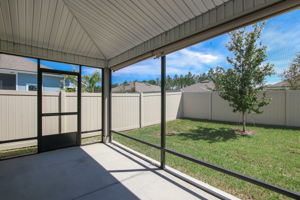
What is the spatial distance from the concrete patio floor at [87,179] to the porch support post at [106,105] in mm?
1117

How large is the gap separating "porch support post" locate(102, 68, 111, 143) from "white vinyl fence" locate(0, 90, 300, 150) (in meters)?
0.48

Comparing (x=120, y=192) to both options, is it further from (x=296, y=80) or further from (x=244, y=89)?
(x=296, y=80)

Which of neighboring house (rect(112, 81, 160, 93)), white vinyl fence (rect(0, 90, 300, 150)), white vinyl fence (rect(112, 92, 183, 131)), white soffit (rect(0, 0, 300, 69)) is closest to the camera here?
white soffit (rect(0, 0, 300, 69))

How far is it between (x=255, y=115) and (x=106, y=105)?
22.3 ft

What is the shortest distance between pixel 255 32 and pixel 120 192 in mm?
6237

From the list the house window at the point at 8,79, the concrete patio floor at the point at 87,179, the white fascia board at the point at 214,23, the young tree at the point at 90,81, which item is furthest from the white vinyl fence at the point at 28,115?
the young tree at the point at 90,81

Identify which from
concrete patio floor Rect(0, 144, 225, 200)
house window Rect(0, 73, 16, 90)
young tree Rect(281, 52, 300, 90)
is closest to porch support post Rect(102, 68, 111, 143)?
concrete patio floor Rect(0, 144, 225, 200)

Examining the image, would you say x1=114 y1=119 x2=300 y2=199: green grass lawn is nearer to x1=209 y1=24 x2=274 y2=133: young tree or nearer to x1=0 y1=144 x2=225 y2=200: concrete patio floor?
x1=0 y1=144 x2=225 y2=200: concrete patio floor

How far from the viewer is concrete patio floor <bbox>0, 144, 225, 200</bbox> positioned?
6.60 ft

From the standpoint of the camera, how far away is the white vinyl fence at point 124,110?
361 cm

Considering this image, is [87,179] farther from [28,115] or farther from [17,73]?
[17,73]

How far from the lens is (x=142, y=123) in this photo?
682cm

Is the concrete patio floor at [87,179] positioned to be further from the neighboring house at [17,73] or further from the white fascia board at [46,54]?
the neighboring house at [17,73]

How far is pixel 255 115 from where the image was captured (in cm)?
690
